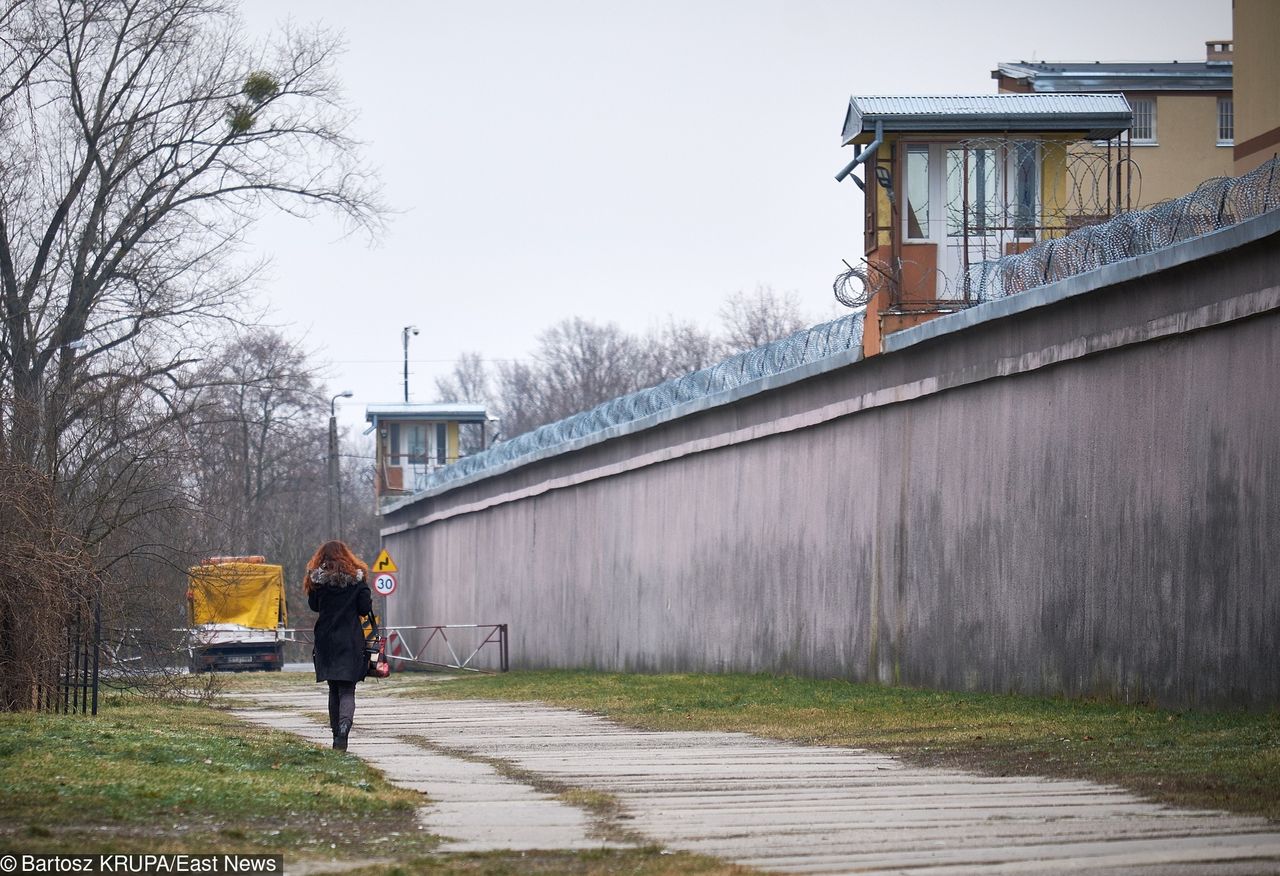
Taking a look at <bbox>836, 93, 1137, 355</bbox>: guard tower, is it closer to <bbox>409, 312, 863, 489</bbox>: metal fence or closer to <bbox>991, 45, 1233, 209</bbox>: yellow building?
<bbox>409, 312, 863, 489</bbox>: metal fence

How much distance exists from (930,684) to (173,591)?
943 centimetres

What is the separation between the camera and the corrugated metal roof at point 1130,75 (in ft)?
169

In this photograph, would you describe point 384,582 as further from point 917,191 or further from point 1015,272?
point 1015,272

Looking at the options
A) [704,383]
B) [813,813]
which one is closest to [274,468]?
[704,383]

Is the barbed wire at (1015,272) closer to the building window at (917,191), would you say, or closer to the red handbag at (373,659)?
the building window at (917,191)

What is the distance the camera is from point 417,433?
219 feet

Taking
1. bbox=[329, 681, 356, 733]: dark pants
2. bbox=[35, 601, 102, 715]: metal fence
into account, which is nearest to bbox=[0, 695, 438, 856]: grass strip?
bbox=[329, 681, 356, 733]: dark pants

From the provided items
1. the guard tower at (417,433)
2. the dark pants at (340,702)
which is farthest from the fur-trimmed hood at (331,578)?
the guard tower at (417,433)

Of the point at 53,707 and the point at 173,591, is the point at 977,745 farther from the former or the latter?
the point at 173,591

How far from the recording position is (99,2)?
33688 mm

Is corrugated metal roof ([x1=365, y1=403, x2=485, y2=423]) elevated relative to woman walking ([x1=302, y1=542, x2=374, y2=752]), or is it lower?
elevated

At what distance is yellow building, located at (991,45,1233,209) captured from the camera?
172 ft

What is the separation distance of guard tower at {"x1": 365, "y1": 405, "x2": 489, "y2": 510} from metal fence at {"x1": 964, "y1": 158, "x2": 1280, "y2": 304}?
4728 centimetres

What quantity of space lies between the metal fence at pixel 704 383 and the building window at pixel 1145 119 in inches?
912
